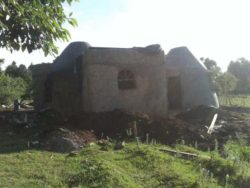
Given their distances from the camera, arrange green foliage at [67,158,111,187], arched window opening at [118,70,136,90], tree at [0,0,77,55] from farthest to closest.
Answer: arched window opening at [118,70,136,90] → green foliage at [67,158,111,187] → tree at [0,0,77,55]

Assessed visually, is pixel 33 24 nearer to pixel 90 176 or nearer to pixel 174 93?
pixel 90 176

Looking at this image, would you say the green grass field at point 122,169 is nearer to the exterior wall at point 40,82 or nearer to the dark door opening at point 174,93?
the exterior wall at point 40,82

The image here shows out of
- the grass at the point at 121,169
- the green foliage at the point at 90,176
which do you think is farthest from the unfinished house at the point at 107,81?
A: the green foliage at the point at 90,176

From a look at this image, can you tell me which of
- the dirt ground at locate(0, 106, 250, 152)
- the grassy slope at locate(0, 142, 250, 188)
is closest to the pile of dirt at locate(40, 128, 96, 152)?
the dirt ground at locate(0, 106, 250, 152)

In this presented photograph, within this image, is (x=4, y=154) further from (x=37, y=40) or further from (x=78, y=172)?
(x=37, y=40)

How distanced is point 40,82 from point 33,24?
16032 mm

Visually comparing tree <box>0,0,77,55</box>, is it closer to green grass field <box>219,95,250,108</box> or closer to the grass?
the grass

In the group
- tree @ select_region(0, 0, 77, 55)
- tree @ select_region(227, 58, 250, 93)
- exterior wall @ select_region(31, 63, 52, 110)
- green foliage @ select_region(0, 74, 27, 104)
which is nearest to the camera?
tree @ select_region(0, 0, 77, 55)

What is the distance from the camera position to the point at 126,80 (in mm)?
17094

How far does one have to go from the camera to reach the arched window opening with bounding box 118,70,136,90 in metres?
17.0

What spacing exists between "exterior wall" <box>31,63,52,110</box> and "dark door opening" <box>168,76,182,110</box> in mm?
6036

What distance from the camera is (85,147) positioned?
1095cm

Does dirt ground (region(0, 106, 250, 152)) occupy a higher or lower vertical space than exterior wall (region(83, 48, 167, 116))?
lower

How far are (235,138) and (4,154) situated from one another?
23.2 feet
